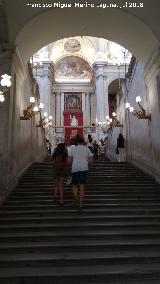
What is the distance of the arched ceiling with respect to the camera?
9133 millimetres

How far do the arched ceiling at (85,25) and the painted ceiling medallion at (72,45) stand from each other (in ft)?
65.1

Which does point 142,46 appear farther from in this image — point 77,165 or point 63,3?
point 77,165

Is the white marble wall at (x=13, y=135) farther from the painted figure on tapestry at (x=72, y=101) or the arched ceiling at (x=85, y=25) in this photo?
the painted figure on tapestry at (x=72, y=101)

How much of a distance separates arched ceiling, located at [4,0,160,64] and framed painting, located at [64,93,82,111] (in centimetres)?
1929

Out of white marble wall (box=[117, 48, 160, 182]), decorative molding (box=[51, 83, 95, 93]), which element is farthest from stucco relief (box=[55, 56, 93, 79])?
white marble wall (box=[117, 48, 160, 182])

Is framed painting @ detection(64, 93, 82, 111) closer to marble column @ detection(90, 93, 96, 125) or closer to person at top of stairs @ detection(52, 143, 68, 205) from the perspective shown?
marble column @ detection(90, 93, 96, 125)

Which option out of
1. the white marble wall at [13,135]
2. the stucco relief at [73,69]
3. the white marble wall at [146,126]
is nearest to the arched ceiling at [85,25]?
the white marble wall at [146,126]

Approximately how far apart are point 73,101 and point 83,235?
25.9 metres

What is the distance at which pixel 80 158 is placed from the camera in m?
6.34

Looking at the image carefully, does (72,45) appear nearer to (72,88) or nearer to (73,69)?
(73,69)

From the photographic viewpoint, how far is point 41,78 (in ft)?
92.1

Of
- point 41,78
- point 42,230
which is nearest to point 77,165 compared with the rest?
point 42,230

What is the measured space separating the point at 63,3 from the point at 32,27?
125cm

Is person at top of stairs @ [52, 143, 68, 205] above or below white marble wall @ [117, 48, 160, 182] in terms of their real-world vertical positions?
below
